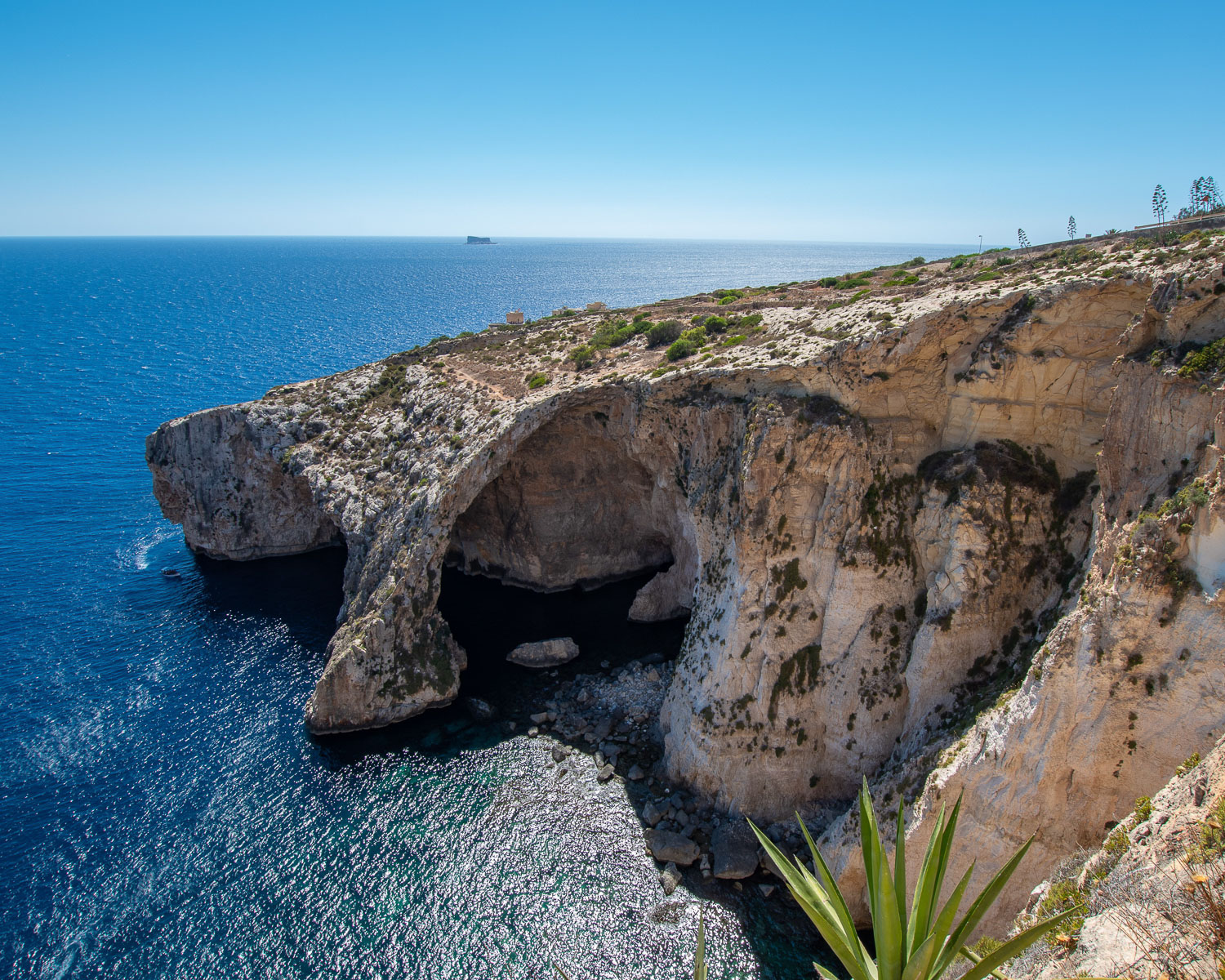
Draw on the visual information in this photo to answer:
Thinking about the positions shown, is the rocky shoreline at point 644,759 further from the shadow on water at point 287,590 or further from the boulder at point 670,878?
the shadow on water at point 287,590

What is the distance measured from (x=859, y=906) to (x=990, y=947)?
10667mm

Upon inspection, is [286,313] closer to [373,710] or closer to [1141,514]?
[373,710]

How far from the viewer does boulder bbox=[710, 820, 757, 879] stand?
29.7 meters

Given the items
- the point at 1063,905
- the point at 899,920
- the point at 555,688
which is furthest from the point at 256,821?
the point at 1063,905

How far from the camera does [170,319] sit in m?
163

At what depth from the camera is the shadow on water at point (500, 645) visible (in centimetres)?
2830

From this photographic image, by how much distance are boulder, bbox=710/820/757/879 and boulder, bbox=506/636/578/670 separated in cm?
1674

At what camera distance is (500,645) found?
48.0 metres

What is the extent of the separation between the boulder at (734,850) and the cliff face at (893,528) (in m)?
1.37

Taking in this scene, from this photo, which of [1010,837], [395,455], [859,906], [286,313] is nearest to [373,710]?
[395,455]

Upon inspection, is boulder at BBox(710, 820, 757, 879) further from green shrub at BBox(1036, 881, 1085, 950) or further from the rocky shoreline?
green shrub at BBox(1036, 881, 1085, 950)

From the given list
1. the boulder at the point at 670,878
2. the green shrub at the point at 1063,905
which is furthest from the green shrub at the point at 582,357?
the green shrub at the point at 1063,905

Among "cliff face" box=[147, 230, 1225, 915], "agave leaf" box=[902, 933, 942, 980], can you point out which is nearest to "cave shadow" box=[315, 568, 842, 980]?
"cliff face" box=[147, 230, 1225, 915]

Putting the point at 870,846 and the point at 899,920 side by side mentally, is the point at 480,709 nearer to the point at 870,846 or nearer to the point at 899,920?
the point at 870,846
